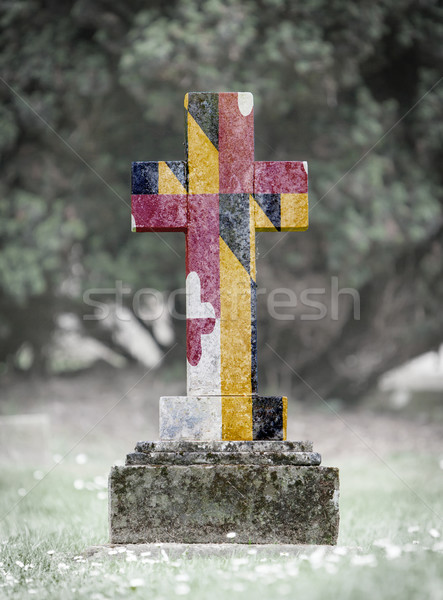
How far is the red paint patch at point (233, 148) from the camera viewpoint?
134 inches

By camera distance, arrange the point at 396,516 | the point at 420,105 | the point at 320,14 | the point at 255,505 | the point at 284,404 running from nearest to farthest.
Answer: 1. the point at 255,505
2. the point at 284,404
3. the point at 396,516
4. the point at 320,14
5. the point at 420,105

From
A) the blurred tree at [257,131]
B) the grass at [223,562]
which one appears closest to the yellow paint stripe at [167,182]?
the grass at [223,562]

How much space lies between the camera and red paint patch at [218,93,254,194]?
3398 millimetres

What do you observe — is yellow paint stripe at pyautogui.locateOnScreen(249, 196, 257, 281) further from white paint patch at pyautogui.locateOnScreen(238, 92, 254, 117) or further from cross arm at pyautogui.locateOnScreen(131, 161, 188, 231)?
white paint patch at pyautogui.locateOnScreen(238, 92, 254, 117)

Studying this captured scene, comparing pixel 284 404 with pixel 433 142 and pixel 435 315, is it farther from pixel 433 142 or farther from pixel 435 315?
pixel 435 315

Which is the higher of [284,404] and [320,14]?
[320,14]

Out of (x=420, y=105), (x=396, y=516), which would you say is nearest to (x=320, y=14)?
(x=420, y=105)

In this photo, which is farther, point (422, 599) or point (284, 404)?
point (284, 404)

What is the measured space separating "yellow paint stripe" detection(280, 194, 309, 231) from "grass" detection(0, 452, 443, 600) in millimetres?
1644

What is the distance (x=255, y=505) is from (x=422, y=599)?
3.36 ft

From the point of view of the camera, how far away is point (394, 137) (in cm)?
840

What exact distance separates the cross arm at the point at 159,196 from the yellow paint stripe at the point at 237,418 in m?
0.95

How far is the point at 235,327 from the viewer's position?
3.31 meters

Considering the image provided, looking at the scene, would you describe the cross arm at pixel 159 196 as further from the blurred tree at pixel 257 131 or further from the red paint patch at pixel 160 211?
the blurred tree at pixel 257 131
